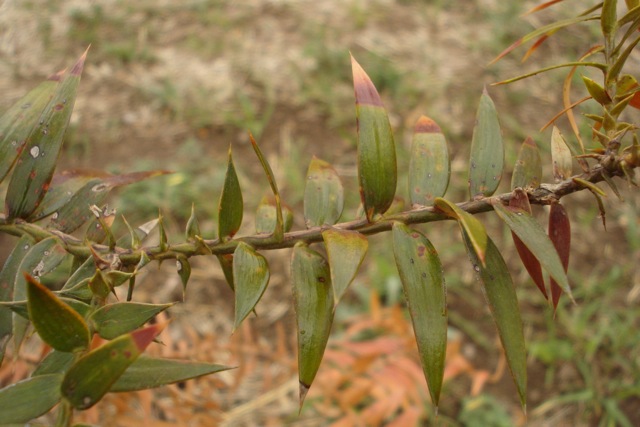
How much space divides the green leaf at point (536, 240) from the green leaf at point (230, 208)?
208 mm

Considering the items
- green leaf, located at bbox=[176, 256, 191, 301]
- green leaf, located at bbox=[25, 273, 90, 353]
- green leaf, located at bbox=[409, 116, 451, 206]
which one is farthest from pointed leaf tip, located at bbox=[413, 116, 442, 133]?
green leaf, located at bbox=[25, 273, 90, 353]

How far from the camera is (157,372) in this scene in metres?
0.44

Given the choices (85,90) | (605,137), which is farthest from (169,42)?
(605,137)

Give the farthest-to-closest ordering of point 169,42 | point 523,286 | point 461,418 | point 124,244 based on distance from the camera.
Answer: point 169,42, point 523,286, point 461,418, point 124,244

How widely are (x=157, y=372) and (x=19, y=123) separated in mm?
286

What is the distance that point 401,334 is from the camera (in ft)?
4.86

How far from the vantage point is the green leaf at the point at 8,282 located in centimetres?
52

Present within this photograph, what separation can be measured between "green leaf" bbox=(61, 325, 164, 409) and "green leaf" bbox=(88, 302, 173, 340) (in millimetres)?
48

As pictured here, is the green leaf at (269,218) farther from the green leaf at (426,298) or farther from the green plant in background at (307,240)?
the green leaf at (426,298)

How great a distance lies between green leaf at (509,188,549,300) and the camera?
0.48 meters

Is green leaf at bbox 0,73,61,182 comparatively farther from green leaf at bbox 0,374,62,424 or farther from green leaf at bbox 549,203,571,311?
green leaf at bbox 549,203,571,311

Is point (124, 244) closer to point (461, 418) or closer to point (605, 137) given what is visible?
point (605, 137)

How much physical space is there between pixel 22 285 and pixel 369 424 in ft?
3.39

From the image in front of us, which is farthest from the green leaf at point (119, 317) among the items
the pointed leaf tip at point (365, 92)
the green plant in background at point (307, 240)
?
the pointed leaf tip at point (365, 92)
